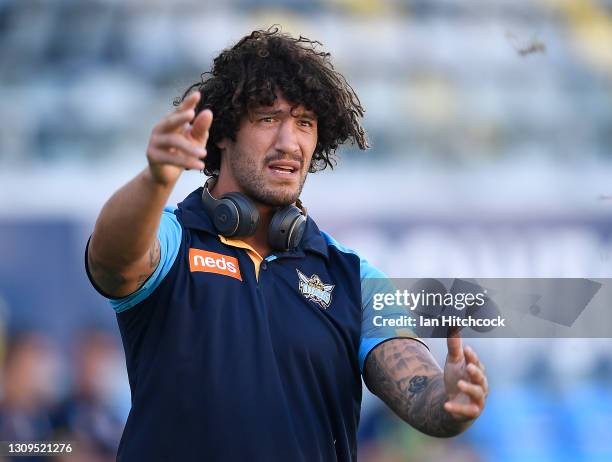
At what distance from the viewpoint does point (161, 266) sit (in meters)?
2.04

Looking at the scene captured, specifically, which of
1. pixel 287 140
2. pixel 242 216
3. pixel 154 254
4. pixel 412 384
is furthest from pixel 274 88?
pixel 412 384

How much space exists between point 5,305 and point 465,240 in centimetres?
188

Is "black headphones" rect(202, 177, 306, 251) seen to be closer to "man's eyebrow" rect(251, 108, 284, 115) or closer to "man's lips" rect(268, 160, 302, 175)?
"man's lips" rect(268, 160, 302, 175)

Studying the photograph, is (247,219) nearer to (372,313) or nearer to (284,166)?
(284,166)

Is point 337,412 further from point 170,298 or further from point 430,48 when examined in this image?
point 430,48

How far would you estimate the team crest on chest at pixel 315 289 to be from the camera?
7.32 feet

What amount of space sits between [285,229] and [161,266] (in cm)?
34

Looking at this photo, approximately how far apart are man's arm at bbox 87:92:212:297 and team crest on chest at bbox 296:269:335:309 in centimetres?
40

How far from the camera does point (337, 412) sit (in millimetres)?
2189

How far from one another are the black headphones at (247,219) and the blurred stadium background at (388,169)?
1652 millimetres

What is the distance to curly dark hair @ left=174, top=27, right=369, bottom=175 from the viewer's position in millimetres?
2361

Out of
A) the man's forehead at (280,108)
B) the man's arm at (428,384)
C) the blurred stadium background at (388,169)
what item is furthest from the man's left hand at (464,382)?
the blurred stadium background at (388,169)

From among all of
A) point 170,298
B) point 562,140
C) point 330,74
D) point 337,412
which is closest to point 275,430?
point 337,412

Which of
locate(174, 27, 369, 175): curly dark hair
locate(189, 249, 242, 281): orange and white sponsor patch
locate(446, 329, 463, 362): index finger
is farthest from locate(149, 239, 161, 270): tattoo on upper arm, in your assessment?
locate(446, 329, 463, 362): index finger
